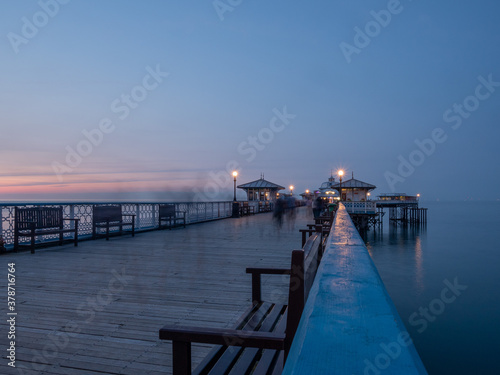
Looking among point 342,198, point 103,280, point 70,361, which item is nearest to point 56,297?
point 103,280

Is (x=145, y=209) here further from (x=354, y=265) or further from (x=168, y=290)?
(x=354, y=265)

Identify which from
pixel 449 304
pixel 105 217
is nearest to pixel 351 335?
pixel 105 217

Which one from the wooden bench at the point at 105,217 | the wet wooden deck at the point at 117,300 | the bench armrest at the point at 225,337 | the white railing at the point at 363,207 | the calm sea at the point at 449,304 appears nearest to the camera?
the bench armrest at the point at 225,337

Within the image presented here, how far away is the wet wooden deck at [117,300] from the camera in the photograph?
→ 2.79 metres

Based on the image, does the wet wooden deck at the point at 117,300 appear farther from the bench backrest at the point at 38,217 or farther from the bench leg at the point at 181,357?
the bench leg at the point at 181,357

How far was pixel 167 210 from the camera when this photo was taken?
13094 mm

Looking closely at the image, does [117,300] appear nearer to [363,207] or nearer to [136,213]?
[136,213]

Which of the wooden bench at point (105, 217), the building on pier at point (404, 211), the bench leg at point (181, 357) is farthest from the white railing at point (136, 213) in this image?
the building on pier at point (404, 211)

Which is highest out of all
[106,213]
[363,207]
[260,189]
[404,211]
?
[260,189]

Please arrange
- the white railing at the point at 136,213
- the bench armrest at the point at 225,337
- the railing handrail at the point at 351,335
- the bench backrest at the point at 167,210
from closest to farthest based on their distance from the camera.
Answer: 1. the railing handrail at the point at 351,335
2. the bench armrest at the point at 225,337
3. the white railing at the point at 136,213
4. the bench backrest at the point at 167,210

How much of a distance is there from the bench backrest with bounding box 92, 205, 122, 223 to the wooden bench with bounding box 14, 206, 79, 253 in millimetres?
1204

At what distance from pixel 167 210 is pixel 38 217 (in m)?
5.55

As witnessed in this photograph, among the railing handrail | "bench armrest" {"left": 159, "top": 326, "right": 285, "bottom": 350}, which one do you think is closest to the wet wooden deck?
"bench armrest" {"left": 159, "top": 326, "right": 285, "bottom": 350}

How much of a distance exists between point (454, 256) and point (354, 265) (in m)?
31.8
